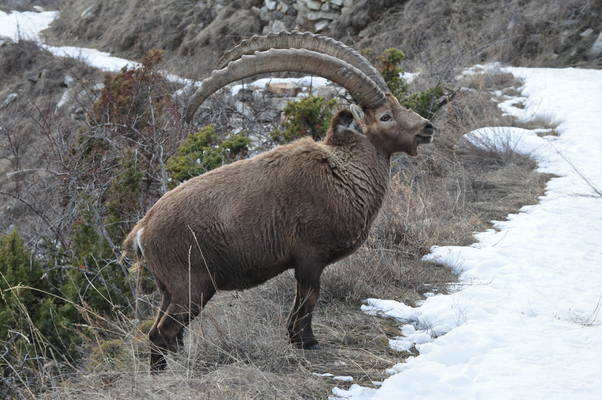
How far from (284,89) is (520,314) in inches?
372

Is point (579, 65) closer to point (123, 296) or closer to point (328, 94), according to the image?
point (328, 94)

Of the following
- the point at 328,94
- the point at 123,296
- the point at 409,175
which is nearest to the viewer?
the point at 123,296

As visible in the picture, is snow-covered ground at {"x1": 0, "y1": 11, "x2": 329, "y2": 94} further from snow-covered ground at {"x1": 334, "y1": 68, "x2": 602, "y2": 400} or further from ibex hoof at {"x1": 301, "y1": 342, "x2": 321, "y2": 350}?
ibex hoof at {"x1": 301, "y1": 342, "x2": 321, "y2": 350}

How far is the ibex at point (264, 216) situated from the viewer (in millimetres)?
3889

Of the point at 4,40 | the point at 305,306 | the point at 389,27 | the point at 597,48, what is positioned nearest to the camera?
the point at 305,306

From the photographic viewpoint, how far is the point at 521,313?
471 cm

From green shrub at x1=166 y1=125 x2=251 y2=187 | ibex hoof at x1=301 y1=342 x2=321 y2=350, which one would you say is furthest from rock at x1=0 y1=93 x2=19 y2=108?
ibex hoof at x1=301 y1=342 x2=321 y2=350

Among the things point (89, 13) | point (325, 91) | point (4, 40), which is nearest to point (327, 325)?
point (325, 91)

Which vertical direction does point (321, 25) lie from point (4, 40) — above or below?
above

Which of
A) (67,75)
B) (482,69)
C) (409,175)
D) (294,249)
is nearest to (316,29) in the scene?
(482,69)

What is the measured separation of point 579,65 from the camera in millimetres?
15219

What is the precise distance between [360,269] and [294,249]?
1.52 meters

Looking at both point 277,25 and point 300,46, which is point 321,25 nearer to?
point 277,25

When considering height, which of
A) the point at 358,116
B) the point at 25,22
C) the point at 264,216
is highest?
the point at 358,116
